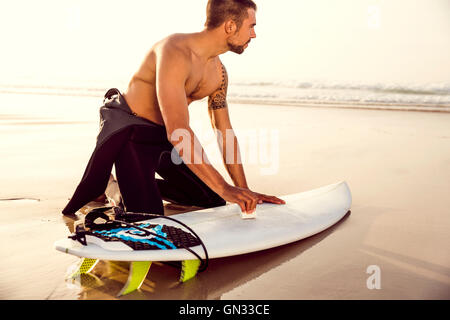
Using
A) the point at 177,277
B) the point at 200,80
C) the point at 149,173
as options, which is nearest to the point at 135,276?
the point at 177,277

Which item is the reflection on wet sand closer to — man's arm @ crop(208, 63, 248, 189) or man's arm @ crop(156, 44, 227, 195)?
man's arm @ crop(156, 44, 227, 195)

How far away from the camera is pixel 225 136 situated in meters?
3.03

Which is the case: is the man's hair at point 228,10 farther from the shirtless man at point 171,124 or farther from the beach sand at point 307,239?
the beach sand at point 307,239

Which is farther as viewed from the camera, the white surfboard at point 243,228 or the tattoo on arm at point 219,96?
the tattoo on arm at point 219,96

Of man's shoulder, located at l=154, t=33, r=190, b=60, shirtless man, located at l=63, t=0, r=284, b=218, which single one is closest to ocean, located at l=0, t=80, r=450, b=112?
shirtless man, located at l=63, t=0, r=284, b=218

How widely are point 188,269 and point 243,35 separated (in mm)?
1299

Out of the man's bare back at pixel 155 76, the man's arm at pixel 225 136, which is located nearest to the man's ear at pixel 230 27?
the man's bare back at pixel 155 76

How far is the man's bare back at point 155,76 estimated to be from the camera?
251cm

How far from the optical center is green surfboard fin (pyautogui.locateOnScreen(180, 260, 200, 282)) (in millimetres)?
1915

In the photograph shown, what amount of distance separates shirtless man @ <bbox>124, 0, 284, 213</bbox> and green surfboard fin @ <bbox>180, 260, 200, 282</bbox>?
0.36m

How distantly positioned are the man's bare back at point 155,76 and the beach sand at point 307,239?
84cm
